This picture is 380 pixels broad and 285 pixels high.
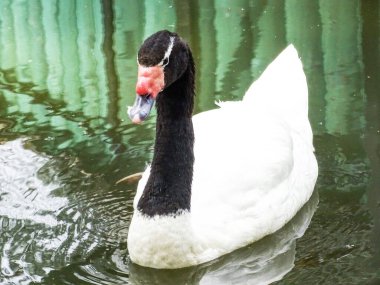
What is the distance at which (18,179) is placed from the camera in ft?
20.5

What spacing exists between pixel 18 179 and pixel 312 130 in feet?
7.01

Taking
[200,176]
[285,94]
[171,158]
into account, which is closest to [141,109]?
[171,158]

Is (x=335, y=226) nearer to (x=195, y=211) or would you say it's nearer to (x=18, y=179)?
(x=195, y=211)

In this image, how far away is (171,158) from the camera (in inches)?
201

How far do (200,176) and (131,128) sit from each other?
5.73 feet

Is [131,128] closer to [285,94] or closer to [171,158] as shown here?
[285,94]

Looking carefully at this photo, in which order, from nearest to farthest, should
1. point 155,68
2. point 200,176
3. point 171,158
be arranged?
point 155,68
point 171,158
point 200,176

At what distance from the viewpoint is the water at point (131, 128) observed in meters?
5.16

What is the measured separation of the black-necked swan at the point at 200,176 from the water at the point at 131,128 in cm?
12

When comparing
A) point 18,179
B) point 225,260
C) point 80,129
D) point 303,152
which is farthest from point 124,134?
point 225,260

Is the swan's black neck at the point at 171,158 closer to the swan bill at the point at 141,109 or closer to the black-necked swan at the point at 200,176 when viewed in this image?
the black-necked swan at the point at 200,176

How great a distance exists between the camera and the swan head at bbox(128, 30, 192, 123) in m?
4.49

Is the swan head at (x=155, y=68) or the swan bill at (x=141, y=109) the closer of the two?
the swan bill at (x=141, y=109)

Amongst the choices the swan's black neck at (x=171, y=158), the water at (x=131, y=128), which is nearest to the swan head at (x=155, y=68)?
the swan's black neck at (x=171, y=158)
